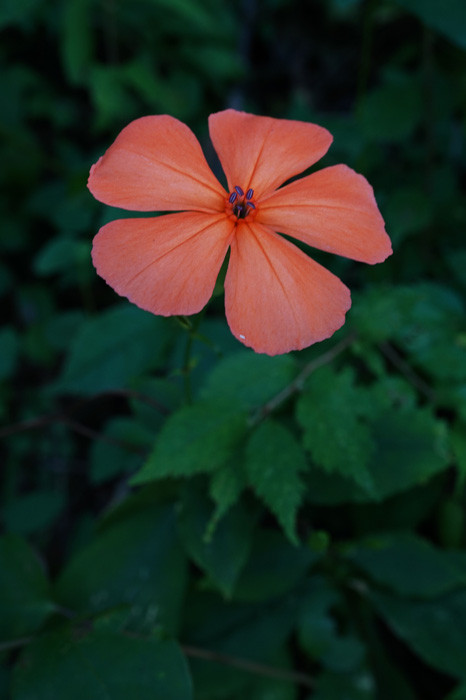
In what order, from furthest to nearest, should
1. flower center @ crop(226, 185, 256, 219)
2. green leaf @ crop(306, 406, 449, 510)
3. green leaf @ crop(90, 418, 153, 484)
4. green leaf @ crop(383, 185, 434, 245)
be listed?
1. green leaf @ crop(383, 185, 434, 245)
2. green leaf @ crop(90, 418, 153, 484)
3. green leaf @ crop(306, 406, 449, 510)
4. flower center @ crop(226, 185, 256, 219)

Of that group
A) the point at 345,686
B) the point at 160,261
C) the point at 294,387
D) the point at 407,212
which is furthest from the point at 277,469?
the point at 407,212

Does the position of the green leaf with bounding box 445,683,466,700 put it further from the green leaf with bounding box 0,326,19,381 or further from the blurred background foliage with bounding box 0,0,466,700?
the green leaf with bounding box 0,326,19,381

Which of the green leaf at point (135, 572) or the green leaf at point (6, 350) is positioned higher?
the green leaf at point (6, 350)

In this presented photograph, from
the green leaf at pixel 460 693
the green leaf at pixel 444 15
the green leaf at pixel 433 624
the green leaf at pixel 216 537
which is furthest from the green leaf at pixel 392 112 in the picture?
the green leaf at pixel 460 693

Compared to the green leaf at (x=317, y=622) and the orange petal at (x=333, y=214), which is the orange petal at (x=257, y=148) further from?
the green leaf at (x=317, y=622)

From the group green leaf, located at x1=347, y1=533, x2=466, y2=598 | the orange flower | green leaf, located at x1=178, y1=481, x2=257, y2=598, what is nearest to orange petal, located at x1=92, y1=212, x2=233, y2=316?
the orange flower

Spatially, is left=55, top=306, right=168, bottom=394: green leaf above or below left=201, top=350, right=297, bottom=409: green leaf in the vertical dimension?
below
